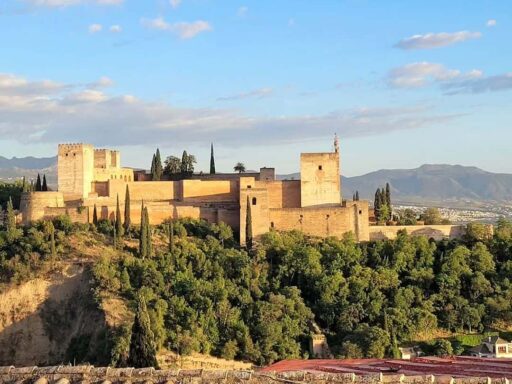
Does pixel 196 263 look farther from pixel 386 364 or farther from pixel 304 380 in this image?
pixel 304 380

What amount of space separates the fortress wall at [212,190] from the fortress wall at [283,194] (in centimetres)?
168

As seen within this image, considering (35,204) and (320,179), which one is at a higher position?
(320,179)

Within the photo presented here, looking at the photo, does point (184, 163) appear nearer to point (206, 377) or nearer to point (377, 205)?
point (377, 205)

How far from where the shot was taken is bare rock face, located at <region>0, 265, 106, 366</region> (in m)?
32.8

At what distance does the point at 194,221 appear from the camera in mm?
38281

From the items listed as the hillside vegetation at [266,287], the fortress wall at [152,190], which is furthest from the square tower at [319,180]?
the fortress wall at [152,190]

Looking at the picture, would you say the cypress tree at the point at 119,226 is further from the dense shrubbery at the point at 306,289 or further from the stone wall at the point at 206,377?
the stone wall at the point at 206,377

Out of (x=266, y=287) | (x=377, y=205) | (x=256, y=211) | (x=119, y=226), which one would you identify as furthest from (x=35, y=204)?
(x=377, y=205)

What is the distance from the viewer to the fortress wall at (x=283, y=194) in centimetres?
3944

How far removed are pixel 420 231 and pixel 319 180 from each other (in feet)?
17.3

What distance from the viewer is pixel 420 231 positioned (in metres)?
39.1

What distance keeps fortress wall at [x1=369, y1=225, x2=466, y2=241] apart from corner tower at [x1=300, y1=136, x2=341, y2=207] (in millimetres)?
2258

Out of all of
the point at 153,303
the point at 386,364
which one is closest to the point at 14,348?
the point at 153,303

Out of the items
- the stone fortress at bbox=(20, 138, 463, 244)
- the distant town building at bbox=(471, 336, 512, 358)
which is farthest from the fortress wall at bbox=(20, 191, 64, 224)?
the distant town building at bbox=(471, 336, 512, 358)
